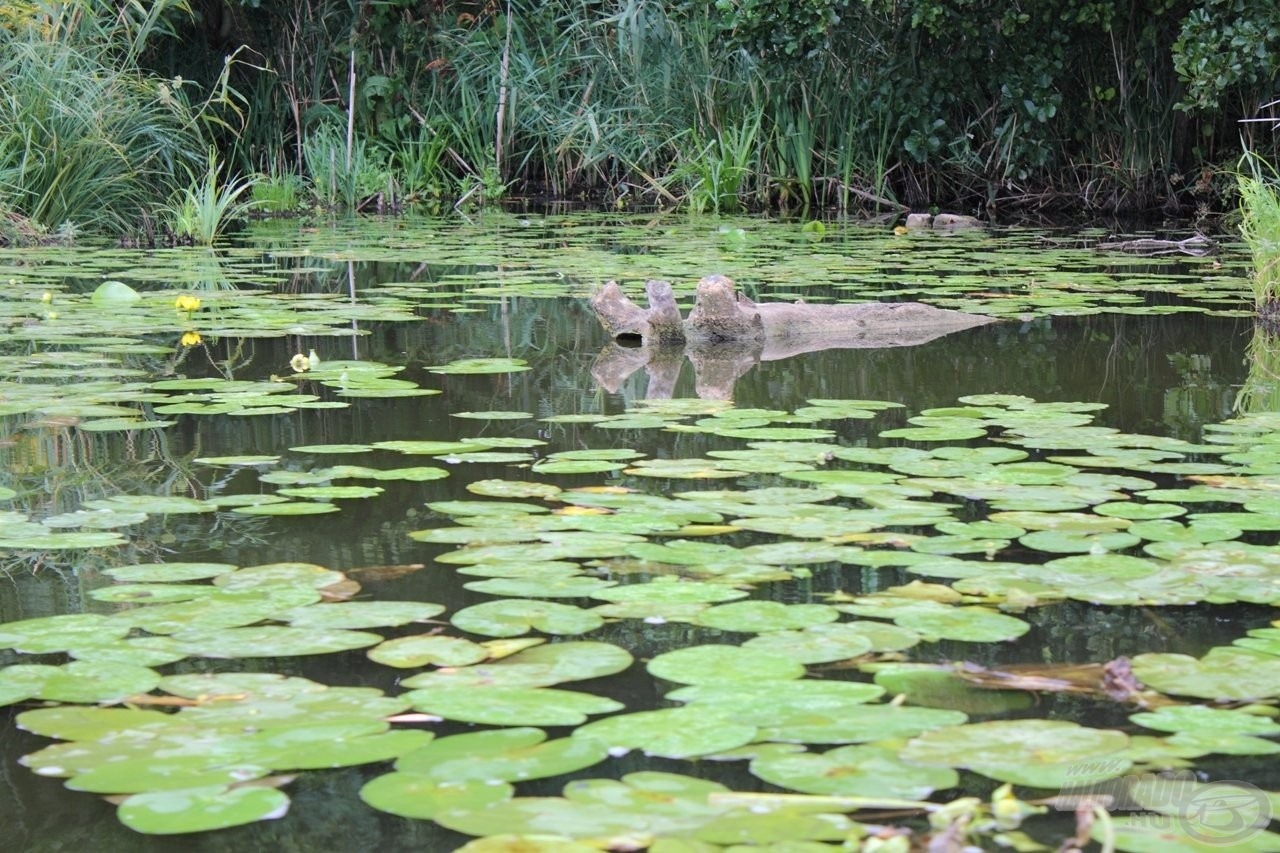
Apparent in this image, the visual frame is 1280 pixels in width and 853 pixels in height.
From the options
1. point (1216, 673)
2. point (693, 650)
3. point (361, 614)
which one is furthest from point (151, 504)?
point (1216, 673)

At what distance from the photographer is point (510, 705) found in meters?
1.48

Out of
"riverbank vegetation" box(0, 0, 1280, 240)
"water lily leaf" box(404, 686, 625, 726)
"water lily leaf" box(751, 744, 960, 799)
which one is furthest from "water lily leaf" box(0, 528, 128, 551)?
"riverbank vegetation" box(0, 0, 1280, 240)

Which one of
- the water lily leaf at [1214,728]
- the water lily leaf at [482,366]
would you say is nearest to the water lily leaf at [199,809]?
the water lily leaf at [1214,728]

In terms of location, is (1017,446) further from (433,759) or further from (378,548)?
(433,759)

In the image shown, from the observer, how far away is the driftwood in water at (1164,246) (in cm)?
696

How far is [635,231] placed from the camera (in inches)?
312

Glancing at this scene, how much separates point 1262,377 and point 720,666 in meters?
2.60

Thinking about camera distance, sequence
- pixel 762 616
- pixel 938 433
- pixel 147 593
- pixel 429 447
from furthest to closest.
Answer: pixel 938 433, pixel 429 447, pixel 147 593, pixel 762 616

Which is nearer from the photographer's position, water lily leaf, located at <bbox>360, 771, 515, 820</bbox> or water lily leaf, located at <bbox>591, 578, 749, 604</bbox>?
water lily leaf, located at <bbox>360, 771, 515, 820</bbox>

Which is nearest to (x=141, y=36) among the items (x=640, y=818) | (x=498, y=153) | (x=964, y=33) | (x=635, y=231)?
(x=635, y=231)

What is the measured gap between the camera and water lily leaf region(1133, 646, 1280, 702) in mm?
1541

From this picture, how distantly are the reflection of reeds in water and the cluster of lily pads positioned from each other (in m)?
0.72

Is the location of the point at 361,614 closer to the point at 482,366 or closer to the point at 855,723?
the point at 855,723

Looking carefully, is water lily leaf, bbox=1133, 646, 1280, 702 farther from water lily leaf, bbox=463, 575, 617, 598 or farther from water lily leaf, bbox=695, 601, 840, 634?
water lily leaf, bbox=463, 575, 617, 598
